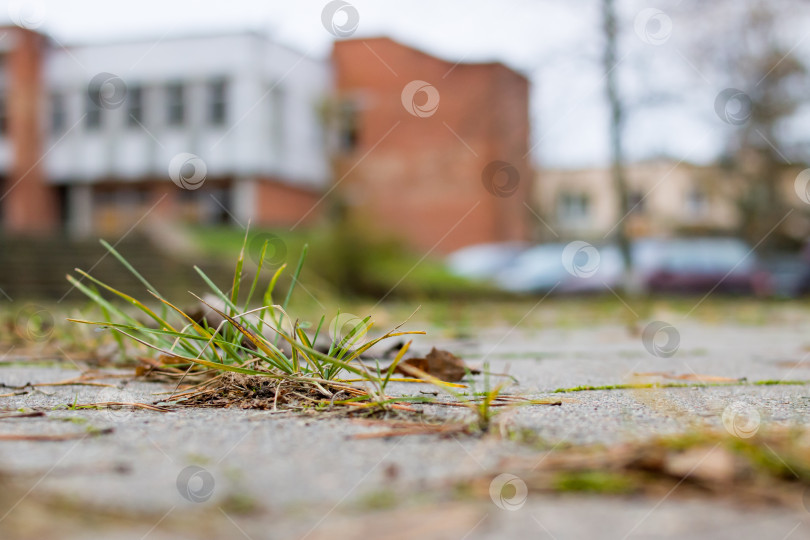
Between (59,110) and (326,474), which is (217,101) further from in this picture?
(326,474)

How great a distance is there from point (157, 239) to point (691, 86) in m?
10.2

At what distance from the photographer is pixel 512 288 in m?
13.8

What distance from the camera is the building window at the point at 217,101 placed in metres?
22.7

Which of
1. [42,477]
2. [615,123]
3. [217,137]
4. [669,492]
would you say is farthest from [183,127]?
[669,492]

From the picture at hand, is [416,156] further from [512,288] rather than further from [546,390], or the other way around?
[546,390]

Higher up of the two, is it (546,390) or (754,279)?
(546,390)

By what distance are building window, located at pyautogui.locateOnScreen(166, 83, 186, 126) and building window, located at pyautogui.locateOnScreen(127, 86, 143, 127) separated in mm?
A: 990

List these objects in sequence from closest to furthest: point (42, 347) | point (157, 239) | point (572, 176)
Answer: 1. point (42, 347)
2. point (157, 239)
3. point (572, 176)

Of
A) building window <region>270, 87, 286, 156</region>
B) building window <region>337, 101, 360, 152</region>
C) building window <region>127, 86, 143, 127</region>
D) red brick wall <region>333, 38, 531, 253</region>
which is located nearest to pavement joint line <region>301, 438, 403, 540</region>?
red brick wall <region>333, 38, 531, 253</region>

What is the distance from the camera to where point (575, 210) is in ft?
129

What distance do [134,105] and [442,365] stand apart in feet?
78.0

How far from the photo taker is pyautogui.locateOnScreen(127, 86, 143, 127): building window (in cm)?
2353

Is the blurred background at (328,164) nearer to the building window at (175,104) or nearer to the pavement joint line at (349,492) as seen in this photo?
the building window at (175,104)

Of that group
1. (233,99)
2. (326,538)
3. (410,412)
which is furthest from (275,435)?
(233,99)
